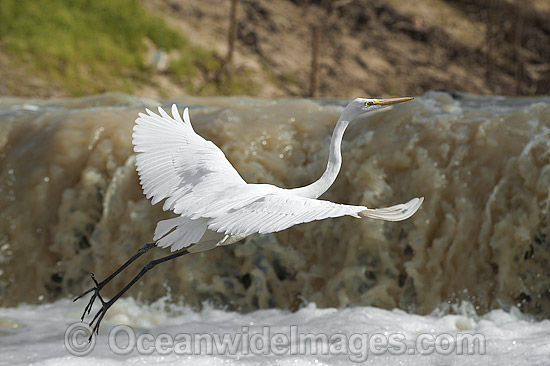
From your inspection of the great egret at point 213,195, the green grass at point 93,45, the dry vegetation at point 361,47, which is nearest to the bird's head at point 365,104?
the great egret at point 213,195

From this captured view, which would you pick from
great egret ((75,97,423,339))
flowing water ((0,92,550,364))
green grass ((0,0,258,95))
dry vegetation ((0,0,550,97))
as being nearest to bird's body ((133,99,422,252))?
great egret ((75,97,423,339))

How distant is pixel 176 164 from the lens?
10.1ft

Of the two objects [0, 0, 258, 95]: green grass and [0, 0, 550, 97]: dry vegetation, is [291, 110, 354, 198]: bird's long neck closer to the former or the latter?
[0, 0, 258, 95]: green grass

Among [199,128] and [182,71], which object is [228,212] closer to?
[199,128]

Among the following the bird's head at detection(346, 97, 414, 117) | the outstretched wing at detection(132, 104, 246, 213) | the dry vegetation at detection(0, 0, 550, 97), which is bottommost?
the dry vegetation at detection(0, 0, 550, 97)

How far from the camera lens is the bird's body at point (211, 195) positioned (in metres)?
2.51

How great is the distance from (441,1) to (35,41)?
8732 millimetres

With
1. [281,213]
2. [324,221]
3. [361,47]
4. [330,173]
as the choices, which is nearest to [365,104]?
[330,173]

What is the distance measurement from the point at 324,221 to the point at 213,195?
2.18 metres

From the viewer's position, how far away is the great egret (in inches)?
98.9

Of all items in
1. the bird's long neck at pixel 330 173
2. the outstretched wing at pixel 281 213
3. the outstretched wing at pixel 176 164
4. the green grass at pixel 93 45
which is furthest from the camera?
the green grass at pixel 93 45

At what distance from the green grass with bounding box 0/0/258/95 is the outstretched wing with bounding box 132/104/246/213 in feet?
28.6

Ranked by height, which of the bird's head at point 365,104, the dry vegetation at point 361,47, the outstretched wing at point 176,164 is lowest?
the dry vegetation at point 361,47

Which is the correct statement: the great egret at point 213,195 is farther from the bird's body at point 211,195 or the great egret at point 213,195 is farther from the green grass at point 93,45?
the green grass at point 93,45
